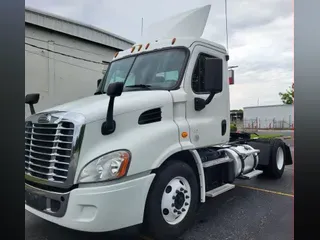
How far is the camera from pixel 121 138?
250 cm

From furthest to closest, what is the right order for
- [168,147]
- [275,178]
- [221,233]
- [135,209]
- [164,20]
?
[275,178] < [164,20] < [221,233] < [168,147] < [135,209]

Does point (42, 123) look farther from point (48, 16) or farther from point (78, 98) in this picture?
point (48, 16)

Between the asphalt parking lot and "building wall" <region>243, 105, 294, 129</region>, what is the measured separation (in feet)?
1.32

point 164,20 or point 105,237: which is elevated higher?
point 164,20

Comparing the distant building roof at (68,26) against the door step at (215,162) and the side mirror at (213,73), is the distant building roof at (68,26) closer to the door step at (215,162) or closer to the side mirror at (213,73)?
the side mirror at (213,73)

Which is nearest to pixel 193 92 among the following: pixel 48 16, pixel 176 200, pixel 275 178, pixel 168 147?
pixel 168 147

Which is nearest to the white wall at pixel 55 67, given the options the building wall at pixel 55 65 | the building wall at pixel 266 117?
the building wall at pixel 55 65

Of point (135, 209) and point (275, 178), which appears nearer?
point (135, 209)

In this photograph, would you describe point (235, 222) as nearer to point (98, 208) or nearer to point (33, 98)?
point (98, 208)

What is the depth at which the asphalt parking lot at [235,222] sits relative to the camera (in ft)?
9.21

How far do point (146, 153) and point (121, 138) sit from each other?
0.28m

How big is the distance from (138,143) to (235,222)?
179cm

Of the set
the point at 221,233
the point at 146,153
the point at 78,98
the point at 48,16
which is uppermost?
the point at 48,16

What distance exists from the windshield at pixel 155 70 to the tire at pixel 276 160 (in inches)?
132
